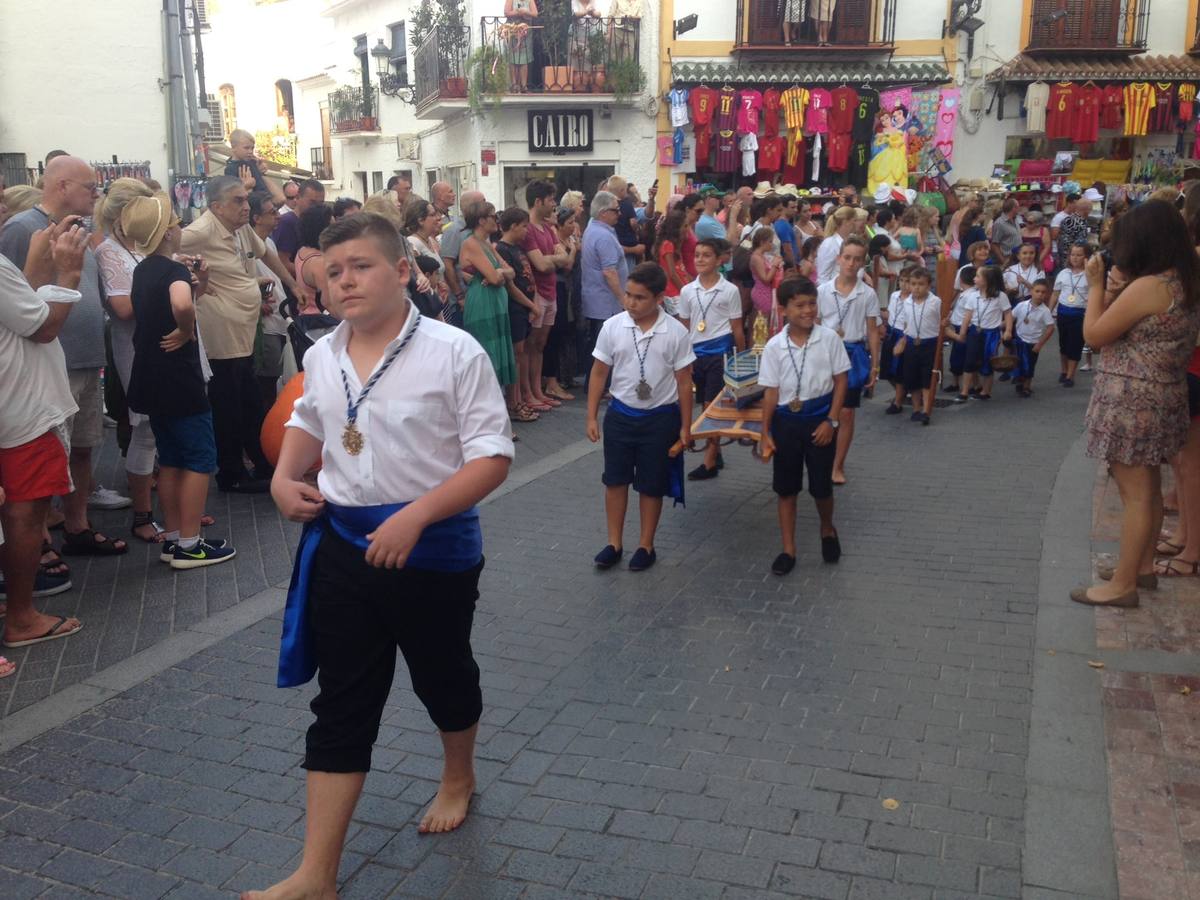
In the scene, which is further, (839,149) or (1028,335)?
(839,149)

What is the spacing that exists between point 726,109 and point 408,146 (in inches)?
378

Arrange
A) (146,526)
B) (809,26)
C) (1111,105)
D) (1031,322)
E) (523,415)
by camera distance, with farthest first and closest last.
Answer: (809,26) → (1111,105) → (1031,322) → (523,415) → (146,526)

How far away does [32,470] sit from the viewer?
5.08 metres

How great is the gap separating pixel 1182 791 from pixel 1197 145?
23.0m

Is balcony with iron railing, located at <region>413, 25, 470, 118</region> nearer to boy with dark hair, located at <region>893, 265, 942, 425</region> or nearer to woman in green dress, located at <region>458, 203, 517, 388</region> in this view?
woman in green dress, located at <region>458, 203, 517, 388</region>

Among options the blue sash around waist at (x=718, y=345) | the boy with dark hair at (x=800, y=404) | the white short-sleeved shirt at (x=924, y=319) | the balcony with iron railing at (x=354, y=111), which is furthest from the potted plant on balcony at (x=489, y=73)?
the boy with dark hair at (x=800, y=404)

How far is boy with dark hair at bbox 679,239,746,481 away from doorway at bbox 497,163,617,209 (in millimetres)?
17011

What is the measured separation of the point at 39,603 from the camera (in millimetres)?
5723

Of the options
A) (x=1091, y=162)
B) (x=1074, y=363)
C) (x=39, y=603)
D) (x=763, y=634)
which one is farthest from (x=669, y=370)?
(x=1091, y=162)

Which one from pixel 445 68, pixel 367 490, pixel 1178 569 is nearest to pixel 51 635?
pixel 367 490

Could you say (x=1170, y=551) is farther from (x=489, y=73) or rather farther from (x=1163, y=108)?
(x=1163, y=108)

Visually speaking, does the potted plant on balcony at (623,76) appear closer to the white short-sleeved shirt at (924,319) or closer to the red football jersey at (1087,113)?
the red football jersey at (1087,113)

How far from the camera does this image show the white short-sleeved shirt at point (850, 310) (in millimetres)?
8406

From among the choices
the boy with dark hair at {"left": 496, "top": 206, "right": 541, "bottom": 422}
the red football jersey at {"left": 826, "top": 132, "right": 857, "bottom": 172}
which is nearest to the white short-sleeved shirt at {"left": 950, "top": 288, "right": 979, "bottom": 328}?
the boy with dark hair at {"left": 496, "top": 206, "right": 541, "bottom": 422}
